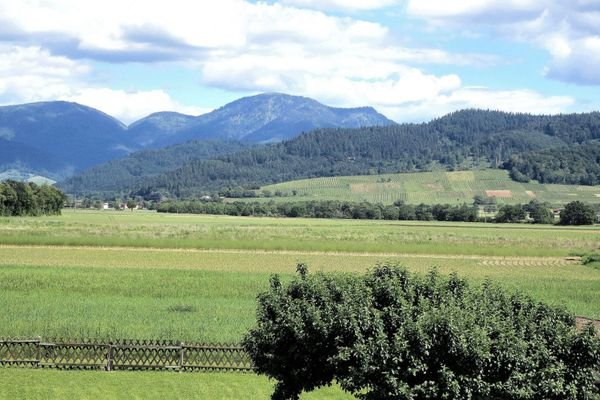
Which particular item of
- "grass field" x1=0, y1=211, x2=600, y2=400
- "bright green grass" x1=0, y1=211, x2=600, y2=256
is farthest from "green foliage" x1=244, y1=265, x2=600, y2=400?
"bright green grass" x1=0, y1=211, x2=600, y2=256

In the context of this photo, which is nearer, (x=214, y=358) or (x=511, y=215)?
(x=214, y=358)

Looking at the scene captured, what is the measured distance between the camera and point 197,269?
65500 millimetres

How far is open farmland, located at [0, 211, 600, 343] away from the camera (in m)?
39.4

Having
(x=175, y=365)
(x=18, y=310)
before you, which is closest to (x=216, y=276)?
(x=18, y=310)

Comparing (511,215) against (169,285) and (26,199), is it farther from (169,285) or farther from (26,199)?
(169,285)

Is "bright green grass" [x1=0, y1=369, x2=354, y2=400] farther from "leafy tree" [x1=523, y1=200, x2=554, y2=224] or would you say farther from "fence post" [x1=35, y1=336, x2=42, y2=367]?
"leafy tree" [x1=523, y1=200, x2=554, y2=224]

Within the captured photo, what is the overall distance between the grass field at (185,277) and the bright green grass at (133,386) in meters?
0.04

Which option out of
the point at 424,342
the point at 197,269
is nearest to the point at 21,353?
the point at 424,342

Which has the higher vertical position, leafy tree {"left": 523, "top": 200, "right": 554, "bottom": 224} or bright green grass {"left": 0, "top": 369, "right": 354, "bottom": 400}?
leafy tree {"left": 523, "top": 200, "right": 554, "bottom": 224}

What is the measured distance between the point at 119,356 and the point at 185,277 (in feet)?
87.8

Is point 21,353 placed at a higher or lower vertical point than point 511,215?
lower

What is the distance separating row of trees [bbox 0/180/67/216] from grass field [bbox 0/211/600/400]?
31618 mm

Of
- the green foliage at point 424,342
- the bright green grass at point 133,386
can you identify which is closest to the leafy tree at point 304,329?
the green foliage at point 424,342

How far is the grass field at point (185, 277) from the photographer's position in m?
30.5
